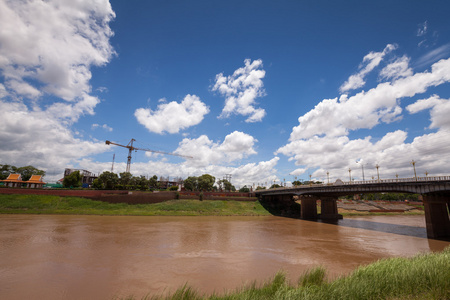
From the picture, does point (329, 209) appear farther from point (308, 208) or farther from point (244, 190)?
point (244, 190)

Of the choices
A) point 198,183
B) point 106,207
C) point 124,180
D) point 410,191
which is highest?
point 198,183

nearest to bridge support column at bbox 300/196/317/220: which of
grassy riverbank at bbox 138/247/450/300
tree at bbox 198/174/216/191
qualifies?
grassy riverbank at bbox 138/247/450/300

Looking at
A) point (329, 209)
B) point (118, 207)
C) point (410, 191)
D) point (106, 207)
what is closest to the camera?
point (410, 191)

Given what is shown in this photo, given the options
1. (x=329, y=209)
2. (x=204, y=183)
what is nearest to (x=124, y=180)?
(x=204, y=183)

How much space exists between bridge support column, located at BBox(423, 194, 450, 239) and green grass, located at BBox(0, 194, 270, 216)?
140 ft

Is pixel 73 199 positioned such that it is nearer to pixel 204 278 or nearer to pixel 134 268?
pixel 134 268

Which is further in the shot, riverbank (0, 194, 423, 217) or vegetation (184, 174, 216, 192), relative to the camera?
vegetation (184, 174, 216, 192)

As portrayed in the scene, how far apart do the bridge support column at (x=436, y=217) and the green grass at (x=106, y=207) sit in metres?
42.7

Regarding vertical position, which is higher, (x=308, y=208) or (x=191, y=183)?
(x=191, y=183)

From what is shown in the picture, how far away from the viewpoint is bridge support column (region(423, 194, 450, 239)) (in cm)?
3559

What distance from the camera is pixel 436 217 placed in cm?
3625

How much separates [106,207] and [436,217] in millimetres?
72342

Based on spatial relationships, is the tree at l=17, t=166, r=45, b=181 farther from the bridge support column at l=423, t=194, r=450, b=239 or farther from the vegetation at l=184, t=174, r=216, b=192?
the bridge support column at l=423, t=194, r=450, b=239

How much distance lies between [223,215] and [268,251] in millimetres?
42213
